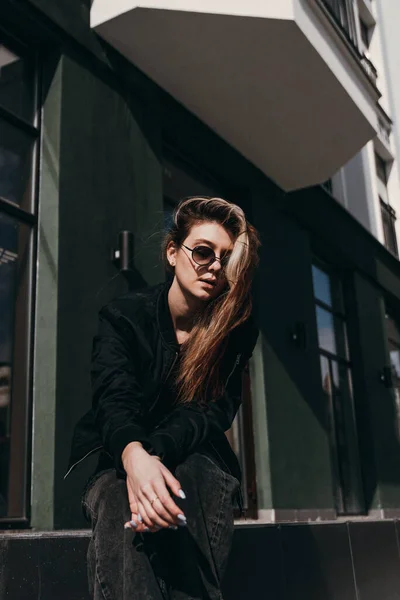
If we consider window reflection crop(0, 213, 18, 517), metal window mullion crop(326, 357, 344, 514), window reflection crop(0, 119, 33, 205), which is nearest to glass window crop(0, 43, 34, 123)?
window reflection crop(0, 119, 33, 205)

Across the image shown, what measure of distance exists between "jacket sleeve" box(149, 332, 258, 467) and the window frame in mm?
2573

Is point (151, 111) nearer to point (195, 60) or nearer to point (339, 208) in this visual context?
point (195, 60)

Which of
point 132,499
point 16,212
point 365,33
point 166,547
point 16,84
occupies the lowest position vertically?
point 166,547

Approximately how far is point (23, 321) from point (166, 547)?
10.6ft

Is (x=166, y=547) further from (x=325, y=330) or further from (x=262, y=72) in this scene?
(x=325, y=330)

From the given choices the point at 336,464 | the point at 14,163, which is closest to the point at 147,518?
the point at 14,163

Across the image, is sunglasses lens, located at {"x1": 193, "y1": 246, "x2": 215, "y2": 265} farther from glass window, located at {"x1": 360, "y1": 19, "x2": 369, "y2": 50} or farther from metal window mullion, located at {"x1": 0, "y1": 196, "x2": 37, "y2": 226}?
glass window, located at {"x1": 360, "y1": 19, "x2": 369, "y2": 50}

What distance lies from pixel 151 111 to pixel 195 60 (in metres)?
0.60

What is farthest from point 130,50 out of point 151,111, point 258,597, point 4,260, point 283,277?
point 258,597

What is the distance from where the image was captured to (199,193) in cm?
738

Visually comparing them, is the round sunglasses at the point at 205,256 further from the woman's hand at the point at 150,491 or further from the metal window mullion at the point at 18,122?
the metal window mullion at the point at 18,122

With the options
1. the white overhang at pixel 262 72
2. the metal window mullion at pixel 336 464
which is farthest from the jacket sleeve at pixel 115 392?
the metal window mullion at pixel 336 464

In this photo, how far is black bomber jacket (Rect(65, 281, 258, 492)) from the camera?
6.69 ft

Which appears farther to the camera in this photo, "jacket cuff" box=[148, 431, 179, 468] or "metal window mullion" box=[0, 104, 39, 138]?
"metal window mullion" box=[0, 104, 39, 138]
